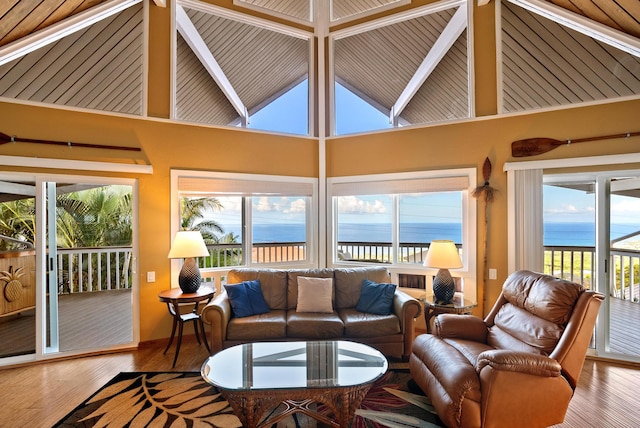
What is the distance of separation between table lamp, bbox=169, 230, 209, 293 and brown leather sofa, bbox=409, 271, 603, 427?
2523mm

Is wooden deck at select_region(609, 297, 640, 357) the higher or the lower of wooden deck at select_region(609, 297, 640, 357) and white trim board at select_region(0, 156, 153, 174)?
the lower

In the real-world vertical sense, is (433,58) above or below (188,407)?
above

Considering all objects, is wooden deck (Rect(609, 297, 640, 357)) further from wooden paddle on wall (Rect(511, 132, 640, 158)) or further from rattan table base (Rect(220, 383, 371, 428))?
rattan table base (Rect(220, 383, 371, 428))

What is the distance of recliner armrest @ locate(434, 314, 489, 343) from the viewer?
3014 mm

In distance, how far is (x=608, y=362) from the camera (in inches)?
143

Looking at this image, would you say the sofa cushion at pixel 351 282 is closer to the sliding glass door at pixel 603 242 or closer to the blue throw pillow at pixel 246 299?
the blue throw pillow at pixel 246 299

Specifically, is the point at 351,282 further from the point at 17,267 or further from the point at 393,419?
the point at 17,267

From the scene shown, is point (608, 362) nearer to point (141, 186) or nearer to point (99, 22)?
point (141, 186)

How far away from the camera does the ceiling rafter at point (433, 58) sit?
447cm

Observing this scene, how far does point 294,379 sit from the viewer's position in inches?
92.9

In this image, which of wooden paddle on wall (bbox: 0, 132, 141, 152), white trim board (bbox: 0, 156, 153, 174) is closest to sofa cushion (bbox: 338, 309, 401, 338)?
white trim board (bbox: 0, 156, 153, 174)

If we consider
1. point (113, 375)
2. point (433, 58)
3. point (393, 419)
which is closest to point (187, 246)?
point (113, 375)

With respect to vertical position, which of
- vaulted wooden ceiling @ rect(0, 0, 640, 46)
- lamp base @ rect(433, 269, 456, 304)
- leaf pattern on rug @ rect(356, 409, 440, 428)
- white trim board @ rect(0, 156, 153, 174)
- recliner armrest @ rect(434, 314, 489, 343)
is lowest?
leaf pattern on rug @ rect(356, 409, 440, 428)

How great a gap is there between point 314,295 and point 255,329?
76 cm
